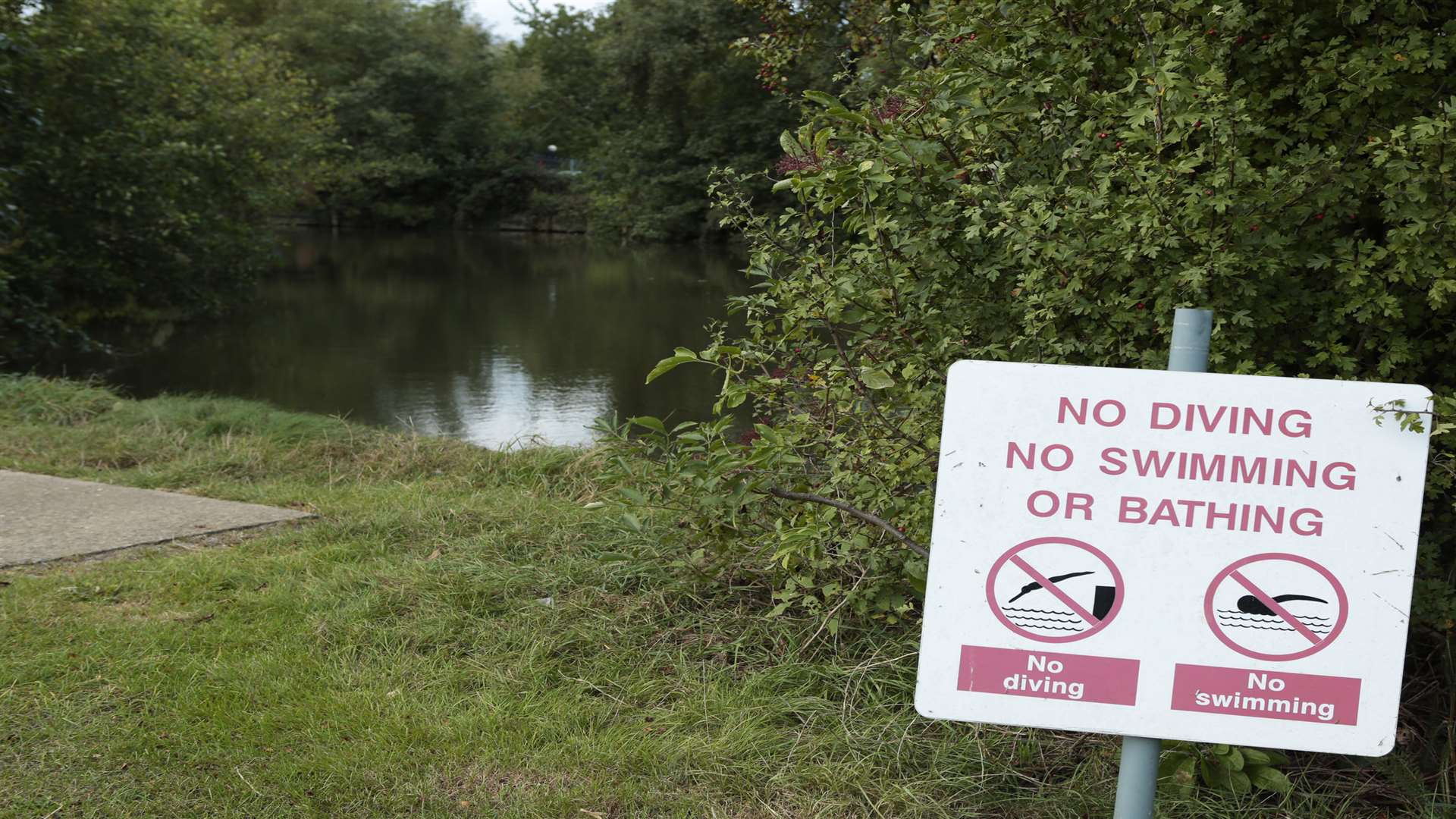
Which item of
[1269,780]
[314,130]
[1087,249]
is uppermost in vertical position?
[314,130]

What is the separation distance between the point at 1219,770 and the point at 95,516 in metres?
4.40

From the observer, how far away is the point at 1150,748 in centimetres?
179

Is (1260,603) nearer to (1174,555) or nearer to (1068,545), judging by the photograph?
(1174,555)

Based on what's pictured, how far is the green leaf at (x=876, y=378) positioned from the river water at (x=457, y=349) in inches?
119

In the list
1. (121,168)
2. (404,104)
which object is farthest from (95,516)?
(404,104)

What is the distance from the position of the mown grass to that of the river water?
2251 millimetres

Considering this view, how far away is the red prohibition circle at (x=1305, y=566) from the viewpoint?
68.6 inches

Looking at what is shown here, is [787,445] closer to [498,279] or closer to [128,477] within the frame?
[128,477]

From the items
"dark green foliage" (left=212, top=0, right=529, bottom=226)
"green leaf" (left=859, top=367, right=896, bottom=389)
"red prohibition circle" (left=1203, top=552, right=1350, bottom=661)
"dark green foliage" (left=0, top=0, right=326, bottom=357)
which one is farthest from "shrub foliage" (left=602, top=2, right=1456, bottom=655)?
"dark green foliage" (left=212, top=0, right=529, bottom=226)

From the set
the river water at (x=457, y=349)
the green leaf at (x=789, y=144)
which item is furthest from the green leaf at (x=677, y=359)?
the river water at (x=457, y=349)

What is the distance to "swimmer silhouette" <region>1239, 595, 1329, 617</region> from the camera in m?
1.74

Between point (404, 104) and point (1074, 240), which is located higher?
point (404, 104)

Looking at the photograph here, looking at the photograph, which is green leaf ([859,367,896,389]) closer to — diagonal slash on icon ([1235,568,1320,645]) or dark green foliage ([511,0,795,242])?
diagonal slash on icon ([1235,568,1320,645])

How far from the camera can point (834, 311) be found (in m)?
3.33
